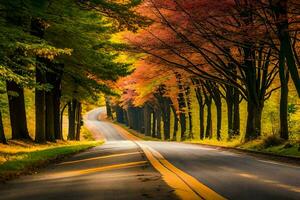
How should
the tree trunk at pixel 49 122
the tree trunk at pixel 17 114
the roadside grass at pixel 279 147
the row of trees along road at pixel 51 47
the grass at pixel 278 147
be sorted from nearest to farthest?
the row of trees along road at pixel 51 47 → the roadside grass at pixel 279 147 → the grass at pixel 278 147 → the tree trunk at pixel 17 114 → the tree trunk at pixel 49 122

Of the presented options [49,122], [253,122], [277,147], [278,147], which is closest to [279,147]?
[278,147]

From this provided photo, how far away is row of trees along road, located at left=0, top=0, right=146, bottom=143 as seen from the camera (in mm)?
16297

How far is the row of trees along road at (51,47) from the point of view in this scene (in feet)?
53.5

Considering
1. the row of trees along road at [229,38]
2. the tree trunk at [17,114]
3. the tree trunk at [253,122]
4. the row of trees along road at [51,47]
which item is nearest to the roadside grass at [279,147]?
the row of trees along road at [229,38]

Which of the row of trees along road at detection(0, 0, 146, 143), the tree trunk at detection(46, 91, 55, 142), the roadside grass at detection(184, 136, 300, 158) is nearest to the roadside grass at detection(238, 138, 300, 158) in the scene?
the roadside grass at detection(184, 136, 300, 158)

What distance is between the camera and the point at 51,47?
15453 mm

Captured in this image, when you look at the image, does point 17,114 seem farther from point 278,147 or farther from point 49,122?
point 278,147

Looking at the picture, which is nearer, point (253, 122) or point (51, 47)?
point (51, 47)

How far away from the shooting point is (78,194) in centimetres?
771

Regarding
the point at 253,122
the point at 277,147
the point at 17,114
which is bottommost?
the point at 277,147

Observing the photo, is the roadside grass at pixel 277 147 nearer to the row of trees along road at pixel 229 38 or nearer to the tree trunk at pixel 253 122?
the row of trees along road at pixel 229 38

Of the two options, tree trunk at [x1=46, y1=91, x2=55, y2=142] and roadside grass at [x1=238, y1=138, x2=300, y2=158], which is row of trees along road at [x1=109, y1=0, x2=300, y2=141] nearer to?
roadside grass at [x1=238, y1=138, x2=300, y2=158]

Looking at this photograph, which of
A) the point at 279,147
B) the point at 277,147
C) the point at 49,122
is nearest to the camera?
the point at 279,147

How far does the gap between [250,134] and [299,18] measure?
11100mm
